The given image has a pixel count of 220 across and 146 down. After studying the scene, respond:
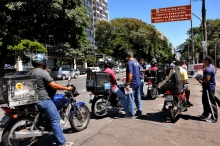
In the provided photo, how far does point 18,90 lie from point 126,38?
50.0 m

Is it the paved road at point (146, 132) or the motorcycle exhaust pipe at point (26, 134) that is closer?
the motorcycle exhaust pipe at point (26, 134)

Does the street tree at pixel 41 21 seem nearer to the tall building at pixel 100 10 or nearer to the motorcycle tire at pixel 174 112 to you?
the motorcycle tire at pixel 174 112

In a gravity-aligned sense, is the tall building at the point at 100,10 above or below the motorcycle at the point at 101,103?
above

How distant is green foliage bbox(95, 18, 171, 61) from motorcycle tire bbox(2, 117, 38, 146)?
151 feet

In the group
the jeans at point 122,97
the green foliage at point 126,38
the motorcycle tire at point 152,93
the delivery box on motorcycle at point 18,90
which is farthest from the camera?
the green foliage at point 126,38

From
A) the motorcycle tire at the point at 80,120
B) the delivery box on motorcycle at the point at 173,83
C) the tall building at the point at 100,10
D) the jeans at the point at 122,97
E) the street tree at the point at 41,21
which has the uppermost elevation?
the tall building at the point at 100,10

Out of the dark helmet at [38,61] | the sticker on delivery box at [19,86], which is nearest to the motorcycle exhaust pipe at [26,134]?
the sticker on delivery box at [19,86]

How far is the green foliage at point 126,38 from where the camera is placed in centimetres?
5112

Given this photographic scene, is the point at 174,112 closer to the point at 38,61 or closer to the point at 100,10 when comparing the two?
the point at 38,61

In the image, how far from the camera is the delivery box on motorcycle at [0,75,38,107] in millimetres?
3844

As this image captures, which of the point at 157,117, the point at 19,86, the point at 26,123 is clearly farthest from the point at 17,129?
the point at 157,117

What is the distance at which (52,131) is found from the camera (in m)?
A: 4.24

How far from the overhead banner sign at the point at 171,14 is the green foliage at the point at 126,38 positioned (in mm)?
30275

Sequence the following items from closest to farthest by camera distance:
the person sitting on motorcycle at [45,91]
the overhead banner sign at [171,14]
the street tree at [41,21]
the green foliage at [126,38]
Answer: the person sitting on motorcycle at [45,91] < the street tree at [41,21] < the overhead banner sign at [171,14] < the green foliage at [126,38]
